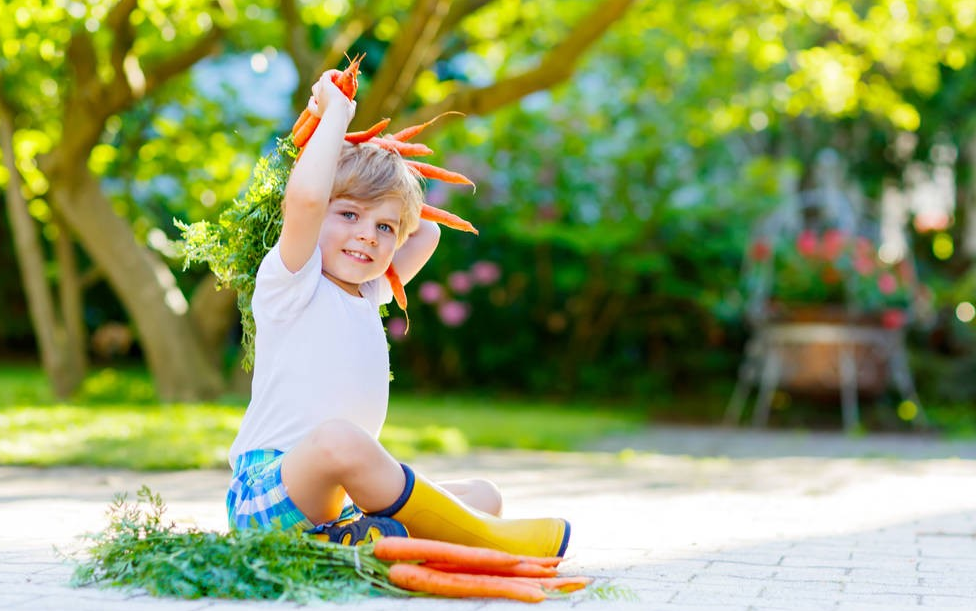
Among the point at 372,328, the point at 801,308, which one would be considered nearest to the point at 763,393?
the point at 801,308

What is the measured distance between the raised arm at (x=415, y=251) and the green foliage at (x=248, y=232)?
38 cm

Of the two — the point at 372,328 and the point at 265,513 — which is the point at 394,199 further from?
the point at 265,513

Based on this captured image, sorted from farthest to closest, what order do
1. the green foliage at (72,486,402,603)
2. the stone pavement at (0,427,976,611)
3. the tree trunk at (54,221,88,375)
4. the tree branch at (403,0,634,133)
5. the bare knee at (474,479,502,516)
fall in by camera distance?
the tree trunk at (54,221,88,375)
the tree branch at (403,0,634,133)
the bare knee at (474,479,502,516)
the stone pavement at (0,427,976,611)
the green foliage at (72,486,402,603)

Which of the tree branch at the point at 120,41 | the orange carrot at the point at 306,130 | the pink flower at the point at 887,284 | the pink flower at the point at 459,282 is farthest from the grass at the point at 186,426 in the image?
the orange carrot at the point at 306,130

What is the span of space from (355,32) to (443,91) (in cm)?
122

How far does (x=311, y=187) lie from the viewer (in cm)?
301

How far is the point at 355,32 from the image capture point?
30.7 ft

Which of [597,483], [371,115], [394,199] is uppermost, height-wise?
[371,115]

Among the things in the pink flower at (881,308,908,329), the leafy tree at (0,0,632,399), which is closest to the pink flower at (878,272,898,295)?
the pink flower at (881,308,908,329)

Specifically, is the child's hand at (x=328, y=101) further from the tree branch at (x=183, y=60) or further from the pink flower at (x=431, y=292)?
the pink flower at (x=431, y=292)

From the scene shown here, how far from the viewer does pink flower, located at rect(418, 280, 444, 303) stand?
1193 cm

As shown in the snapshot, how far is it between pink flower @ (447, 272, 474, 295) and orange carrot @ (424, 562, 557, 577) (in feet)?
29.0

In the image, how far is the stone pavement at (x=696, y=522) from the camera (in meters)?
2.93

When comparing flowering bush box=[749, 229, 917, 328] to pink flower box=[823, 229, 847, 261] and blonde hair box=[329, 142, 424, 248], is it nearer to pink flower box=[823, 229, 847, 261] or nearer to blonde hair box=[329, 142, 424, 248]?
pink flower box=[823, 229, 847, 261]
